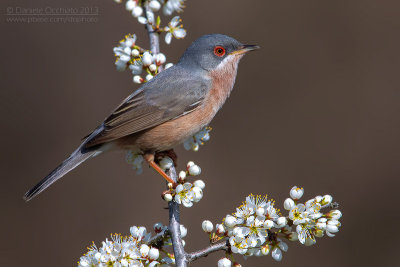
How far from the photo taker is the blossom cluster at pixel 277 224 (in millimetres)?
2684

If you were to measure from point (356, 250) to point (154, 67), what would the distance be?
3.77 metres

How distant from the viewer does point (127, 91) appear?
689 cm

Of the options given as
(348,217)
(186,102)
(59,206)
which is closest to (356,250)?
(348,217)

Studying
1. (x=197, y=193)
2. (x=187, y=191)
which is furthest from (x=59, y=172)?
(x=197, y=193)

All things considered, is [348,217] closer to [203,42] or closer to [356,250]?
[356,250]

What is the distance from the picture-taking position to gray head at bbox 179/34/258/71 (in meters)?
4.44

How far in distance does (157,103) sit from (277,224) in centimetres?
194

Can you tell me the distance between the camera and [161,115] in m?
4.19

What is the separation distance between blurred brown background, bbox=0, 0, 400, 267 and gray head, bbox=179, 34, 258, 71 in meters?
2.43

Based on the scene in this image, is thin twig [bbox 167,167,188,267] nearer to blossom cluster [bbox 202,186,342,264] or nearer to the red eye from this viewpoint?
blossom cluster [bbox 202,186,342,264]

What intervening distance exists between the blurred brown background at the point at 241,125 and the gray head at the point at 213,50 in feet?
7.97

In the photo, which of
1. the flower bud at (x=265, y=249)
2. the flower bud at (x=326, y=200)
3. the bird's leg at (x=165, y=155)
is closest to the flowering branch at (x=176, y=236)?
the flower bud at (x=265, y=249)

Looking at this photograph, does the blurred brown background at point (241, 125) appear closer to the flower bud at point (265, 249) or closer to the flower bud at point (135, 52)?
the flower bud at point (135, 52)

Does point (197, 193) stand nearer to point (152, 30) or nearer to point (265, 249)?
point (265, 249)
